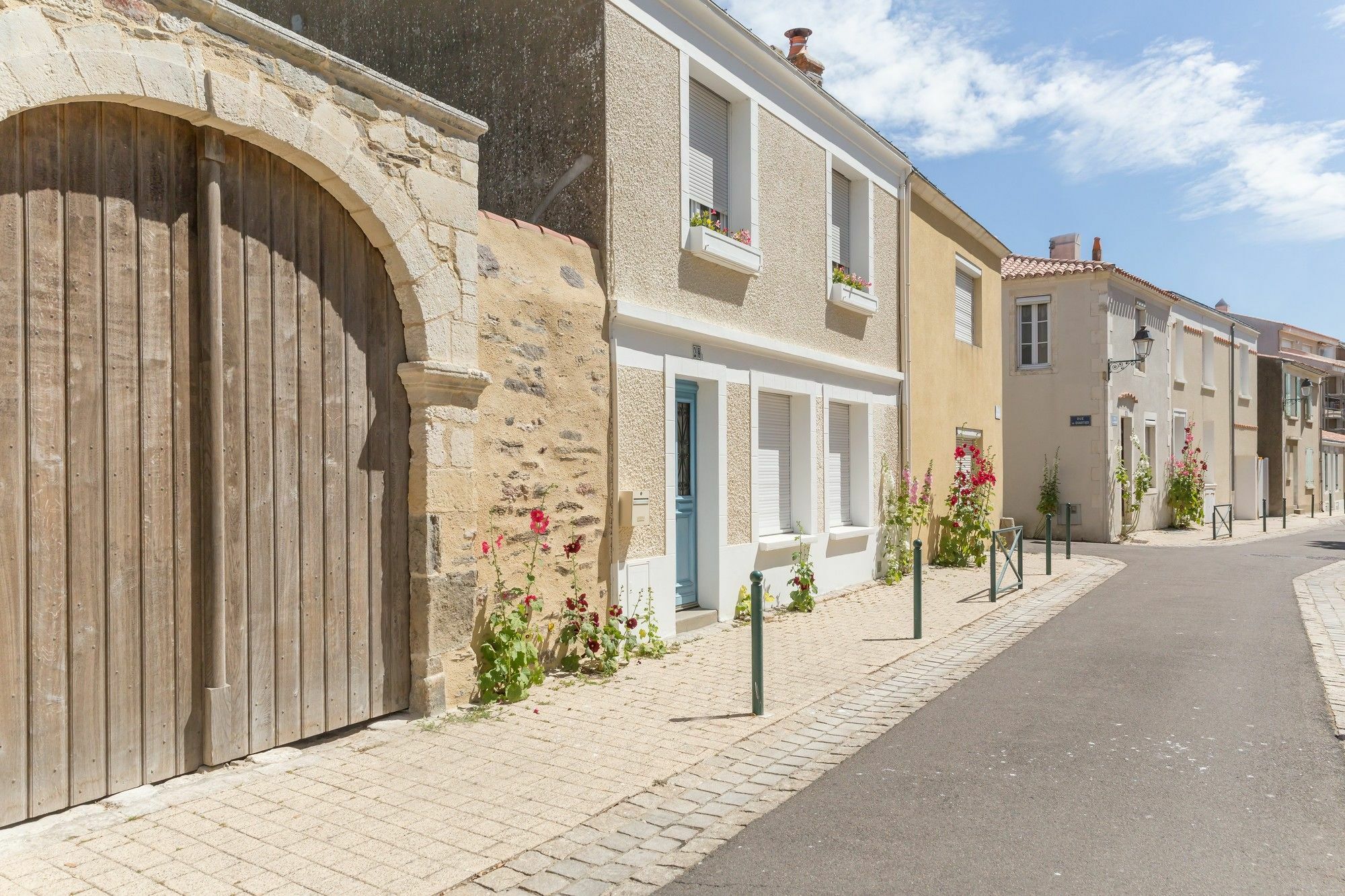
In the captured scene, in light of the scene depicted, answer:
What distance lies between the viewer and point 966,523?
13.1 meters

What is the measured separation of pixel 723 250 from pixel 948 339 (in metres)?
6.39

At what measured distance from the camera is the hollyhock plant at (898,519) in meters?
11.5

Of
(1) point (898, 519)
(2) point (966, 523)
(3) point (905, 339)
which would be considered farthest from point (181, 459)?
(2) point (966, 523)

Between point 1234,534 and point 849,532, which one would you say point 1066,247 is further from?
point 849,532

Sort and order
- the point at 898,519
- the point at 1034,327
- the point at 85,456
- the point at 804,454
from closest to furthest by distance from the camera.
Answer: the point at 85,456 < the point at 804,454 < the point at 898,519 < the point at 1034,327

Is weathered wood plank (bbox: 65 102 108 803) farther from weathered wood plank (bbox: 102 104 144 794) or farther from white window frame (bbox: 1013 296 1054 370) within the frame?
white window frame (bbox: 1013 296 1054 370)

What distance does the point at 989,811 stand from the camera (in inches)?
155

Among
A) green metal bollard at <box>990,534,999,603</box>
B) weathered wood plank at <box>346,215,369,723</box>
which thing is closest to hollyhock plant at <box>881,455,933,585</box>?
green metal bollard at <box>990,534,999,603</box>

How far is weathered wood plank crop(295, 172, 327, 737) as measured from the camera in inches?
186

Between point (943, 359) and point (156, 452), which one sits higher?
point (943, 359)

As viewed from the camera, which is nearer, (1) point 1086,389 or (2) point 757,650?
(2) point 757,650

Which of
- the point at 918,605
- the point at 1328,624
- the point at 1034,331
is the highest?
the point at 1034,331

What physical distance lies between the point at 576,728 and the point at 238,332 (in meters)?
2.67

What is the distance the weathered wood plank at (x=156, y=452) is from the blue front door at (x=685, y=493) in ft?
14.8
